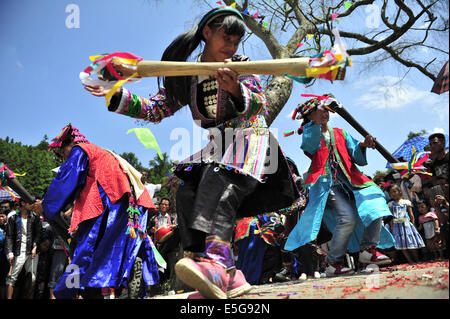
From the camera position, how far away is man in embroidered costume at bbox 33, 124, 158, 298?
123 inches

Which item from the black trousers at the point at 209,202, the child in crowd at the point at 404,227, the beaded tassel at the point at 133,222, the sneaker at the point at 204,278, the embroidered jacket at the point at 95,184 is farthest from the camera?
the child in crowd at the point at 404,227

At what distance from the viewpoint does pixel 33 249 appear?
6672mm

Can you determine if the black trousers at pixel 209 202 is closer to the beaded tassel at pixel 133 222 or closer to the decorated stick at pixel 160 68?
the decorated stick at pixel 160 68

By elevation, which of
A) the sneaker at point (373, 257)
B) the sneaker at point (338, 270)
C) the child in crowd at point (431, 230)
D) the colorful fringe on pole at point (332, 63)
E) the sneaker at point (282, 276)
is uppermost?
the colorful fringe on pole at point (332, 63)

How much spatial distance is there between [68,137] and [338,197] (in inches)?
106

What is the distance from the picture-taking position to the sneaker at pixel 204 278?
5.92ft

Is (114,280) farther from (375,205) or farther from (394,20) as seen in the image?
(394,20)

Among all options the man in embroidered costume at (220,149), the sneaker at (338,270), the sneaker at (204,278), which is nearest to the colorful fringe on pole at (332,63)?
the man in embroidered costume at (220,149)

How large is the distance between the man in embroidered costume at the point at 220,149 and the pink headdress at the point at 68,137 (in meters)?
1.49

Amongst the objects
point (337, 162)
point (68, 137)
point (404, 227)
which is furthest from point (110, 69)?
point (404, 227)

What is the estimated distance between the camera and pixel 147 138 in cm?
229

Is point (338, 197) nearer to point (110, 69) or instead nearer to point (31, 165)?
point (110, 69)
